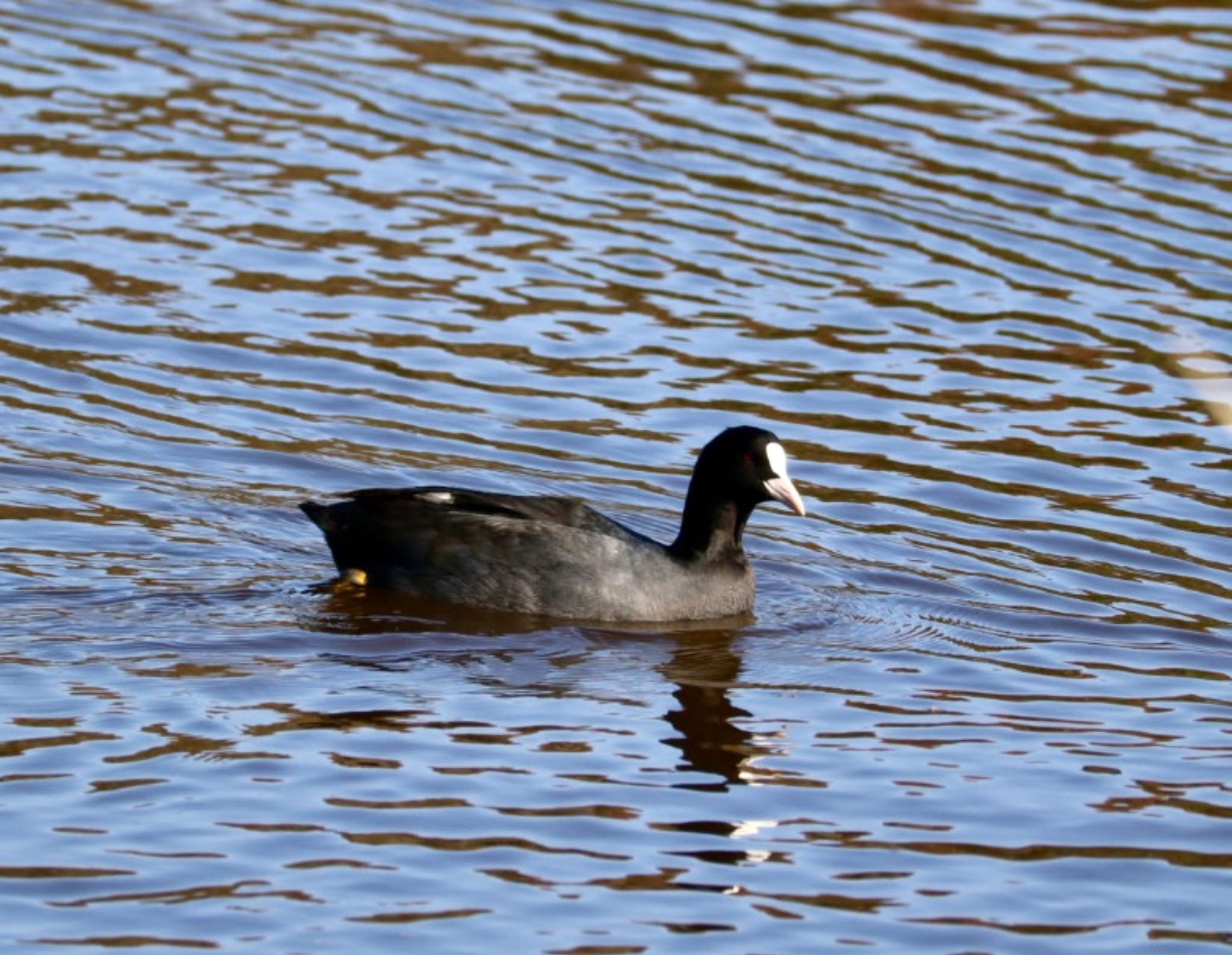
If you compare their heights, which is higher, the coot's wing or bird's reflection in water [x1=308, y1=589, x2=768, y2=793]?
the coot's wing

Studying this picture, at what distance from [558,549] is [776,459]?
0.95 m

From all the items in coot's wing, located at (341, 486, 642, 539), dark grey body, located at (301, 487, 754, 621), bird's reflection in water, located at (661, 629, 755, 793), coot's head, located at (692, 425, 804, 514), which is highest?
coot's head, located at (692, 425, 804, 514)

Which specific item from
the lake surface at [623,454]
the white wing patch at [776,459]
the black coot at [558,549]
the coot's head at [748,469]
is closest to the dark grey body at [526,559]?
the black coot at [558,549]

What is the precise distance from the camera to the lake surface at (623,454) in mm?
7348

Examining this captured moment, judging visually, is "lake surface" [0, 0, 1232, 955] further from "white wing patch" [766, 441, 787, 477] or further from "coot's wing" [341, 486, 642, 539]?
"white wing patch" [766, 441, 787, 477]

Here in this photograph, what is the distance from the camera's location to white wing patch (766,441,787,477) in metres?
10.2

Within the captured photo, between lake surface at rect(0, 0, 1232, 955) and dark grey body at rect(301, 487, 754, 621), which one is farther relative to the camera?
dark grey body at rect(301, 487, 754, 621)

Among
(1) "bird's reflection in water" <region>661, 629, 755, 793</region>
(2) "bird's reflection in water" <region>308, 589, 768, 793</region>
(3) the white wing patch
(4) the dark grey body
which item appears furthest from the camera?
(3) the white wing patch

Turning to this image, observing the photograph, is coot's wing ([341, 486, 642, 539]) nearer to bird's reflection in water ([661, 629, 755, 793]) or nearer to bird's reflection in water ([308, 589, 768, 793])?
bird's reflection in water ([308, 589, 768, 793])

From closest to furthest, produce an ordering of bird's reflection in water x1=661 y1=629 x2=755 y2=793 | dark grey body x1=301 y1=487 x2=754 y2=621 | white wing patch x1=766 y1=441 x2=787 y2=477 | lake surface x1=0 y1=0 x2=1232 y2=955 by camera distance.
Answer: lake surface x1=0 y1=0 x2=1232 y2=955 < bird's reflection in water x1=661 y1=629 x2=755 y2=793 < dark grey body x1=301 y1=487 x2=754 y2=621 < white wing patch x1=766 y1=441 x2=787 y2=477

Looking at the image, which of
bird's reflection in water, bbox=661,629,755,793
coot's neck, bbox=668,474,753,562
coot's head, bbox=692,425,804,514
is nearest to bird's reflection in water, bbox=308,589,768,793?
bird's reflection in water, bbox=661,629,755,793

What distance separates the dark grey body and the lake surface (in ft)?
0.47

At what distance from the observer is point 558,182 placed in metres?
15.4

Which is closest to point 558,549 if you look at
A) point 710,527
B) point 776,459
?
point 710,527
